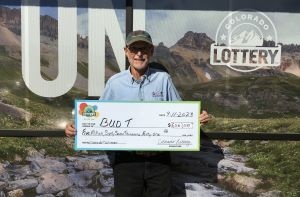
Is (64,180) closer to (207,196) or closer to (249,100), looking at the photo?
(207,196)

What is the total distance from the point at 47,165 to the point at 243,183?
1.70 meters

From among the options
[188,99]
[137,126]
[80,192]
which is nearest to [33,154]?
[80,192]

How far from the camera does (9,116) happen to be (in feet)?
14.2

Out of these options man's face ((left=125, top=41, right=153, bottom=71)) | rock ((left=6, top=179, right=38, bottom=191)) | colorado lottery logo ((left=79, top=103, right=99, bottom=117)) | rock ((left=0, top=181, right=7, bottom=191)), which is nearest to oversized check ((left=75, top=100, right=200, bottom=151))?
colorado lottery logo ((left=79, top=103, right=99, bottom=117))

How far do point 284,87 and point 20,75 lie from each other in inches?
88.4

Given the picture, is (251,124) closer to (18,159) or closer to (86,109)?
(86,109)

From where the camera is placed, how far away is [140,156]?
11.3ft

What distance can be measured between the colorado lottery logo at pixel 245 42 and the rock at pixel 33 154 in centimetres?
167

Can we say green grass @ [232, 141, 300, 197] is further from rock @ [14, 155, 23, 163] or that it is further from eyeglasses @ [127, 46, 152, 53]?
rock @ [14, 155, 23, 163]

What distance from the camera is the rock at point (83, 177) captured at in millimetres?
4391

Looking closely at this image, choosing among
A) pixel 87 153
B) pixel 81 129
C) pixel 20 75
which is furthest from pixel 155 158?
pixel 20 75

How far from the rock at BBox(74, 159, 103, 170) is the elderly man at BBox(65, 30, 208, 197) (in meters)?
0.94

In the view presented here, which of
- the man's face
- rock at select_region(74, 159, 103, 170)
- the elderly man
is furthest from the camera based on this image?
rock at select_region(74, 159, 103, 170)

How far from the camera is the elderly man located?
338 centimetres
